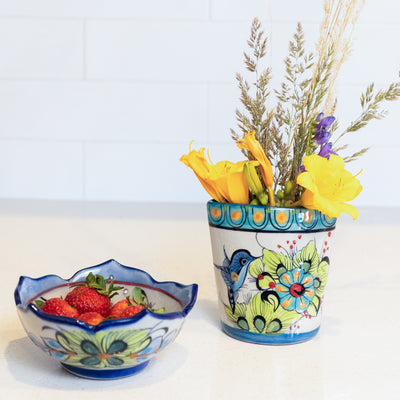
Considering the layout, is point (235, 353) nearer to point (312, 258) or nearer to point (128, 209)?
point (312, 258)

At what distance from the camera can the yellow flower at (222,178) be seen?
0.64m

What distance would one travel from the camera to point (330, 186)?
0.61 metres

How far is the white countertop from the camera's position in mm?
544

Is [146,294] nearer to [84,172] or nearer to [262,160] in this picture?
[262,160]

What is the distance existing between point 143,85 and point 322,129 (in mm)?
1217

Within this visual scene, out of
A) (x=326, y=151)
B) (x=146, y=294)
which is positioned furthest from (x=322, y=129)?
(x=146, y=294)

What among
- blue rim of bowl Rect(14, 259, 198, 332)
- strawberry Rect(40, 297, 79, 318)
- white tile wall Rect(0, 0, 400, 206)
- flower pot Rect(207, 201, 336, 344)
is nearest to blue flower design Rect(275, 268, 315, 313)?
flower pot Rect(207, 201, 336, 344)

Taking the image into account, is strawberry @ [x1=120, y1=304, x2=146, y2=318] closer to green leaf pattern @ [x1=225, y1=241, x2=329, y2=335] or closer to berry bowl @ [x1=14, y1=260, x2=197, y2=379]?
berry bowl @ [x1=14, y1=260, x2=197, y2=379]

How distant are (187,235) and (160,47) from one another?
27.5 inches

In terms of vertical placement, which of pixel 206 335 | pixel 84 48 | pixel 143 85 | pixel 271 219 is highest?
pixel 84 48

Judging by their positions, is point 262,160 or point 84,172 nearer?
point 262,160

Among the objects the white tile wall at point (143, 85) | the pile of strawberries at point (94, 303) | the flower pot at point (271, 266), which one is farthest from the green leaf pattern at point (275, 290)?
the white tile wall at point (143, 85)

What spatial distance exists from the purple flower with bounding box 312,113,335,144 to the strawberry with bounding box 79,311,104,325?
0.28 m

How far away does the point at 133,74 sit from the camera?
177cm
